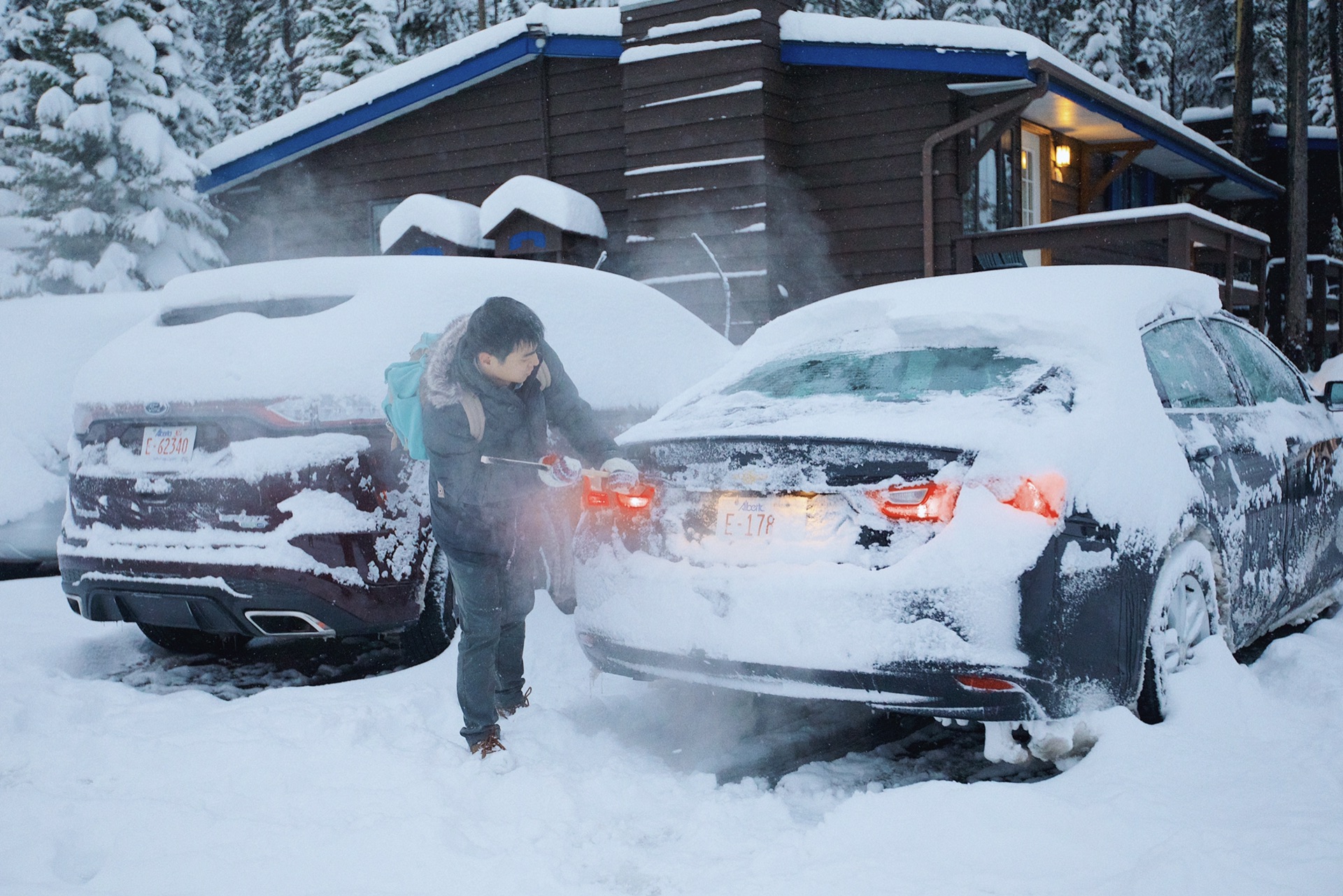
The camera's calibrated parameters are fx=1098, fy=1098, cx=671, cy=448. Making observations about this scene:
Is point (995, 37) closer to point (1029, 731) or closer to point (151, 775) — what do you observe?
point (1029, 731)

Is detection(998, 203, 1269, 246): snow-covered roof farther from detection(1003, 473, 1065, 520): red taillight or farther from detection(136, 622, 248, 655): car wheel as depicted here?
detection(136, 622, 248, 655): car wheel

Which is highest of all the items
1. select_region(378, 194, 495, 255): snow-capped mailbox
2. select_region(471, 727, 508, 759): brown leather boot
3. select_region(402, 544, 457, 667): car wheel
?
select_region(378, 194, 495, 255): snow-capped mailbox

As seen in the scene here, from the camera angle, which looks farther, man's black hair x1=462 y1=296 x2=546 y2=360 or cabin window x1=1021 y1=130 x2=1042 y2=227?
cabin window x1=1021 y1=130 x2=1042 y2=227

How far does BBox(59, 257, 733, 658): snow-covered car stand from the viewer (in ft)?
13.1

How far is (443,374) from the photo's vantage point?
3414 mm

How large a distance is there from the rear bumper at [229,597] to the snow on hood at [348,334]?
0.65 metres

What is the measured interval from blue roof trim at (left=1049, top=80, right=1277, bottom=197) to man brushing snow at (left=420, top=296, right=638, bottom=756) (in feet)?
31.3

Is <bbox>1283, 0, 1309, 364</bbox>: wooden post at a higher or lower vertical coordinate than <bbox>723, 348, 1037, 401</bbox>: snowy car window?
higher

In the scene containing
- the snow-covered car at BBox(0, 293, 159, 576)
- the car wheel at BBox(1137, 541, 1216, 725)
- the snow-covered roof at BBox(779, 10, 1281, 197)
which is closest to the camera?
the car wheel at BBox(1137, 541, 1216, 725)

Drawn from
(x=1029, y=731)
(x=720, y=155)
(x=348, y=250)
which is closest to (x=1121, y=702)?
(x=1029, y=731)

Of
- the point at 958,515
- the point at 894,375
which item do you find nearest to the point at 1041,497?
the point at 958,515

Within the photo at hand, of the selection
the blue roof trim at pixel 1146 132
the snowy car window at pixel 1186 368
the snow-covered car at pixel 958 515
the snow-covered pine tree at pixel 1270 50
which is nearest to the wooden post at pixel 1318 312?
the blue roof trim at pixel 1146 132

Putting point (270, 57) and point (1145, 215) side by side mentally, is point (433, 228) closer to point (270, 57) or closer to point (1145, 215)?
point (1145, 215)

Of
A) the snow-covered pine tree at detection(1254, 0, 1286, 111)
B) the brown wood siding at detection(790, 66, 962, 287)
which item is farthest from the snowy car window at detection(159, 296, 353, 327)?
the snow-covered pine tree at detection(1254, 0, 1286, 111)
